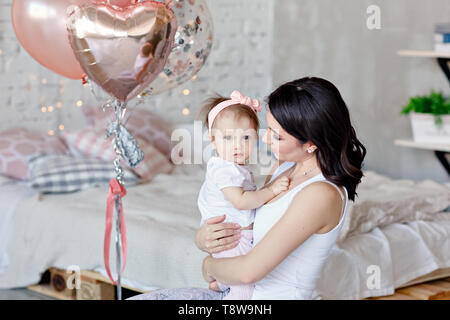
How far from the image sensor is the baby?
1.56 meters

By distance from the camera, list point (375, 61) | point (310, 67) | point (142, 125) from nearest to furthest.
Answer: point (142, 125) < point (375, 61) < point (310, 67)

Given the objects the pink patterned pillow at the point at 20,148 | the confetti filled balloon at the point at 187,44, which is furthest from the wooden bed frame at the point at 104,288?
the confetti filled balloon at the point at 187,44

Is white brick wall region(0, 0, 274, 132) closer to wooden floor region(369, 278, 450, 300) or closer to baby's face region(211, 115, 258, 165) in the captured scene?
wooden floor region(369, 278, 450, 300)

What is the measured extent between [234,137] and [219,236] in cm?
24

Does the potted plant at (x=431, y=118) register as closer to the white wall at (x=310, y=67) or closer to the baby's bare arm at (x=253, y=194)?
the white wall at (x=310, y=67)

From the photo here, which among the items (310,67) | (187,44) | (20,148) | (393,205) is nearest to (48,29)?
(187,44)

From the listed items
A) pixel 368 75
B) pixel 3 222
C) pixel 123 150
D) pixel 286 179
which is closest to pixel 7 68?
pixel 3 222

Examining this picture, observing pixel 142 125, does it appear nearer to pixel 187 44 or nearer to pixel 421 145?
pixel 187 44

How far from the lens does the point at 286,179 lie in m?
1.47

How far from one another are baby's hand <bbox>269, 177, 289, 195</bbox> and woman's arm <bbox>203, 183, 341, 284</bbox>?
10 cm

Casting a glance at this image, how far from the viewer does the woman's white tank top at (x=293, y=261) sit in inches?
55.3

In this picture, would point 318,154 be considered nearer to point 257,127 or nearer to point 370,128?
point 257,127

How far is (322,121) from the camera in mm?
1353

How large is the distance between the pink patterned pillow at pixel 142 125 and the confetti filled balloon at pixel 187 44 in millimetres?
1157
